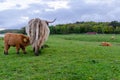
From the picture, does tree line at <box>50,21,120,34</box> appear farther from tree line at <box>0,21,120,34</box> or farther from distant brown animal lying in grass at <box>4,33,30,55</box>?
distant brown animal lying in grass at <box>4,33,30,55</box>

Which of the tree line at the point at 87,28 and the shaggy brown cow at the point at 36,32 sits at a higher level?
the shaggy brown cow at the point at 36,32

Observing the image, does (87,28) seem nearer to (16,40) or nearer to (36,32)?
(16,40)

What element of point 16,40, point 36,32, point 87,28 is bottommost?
point 87,28

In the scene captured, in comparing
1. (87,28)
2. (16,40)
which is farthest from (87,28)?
(16,40)

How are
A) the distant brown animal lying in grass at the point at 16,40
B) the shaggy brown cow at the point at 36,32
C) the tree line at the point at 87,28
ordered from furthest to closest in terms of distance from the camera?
the tree line at the point at 87,28 < the distant brown animal lying in grass at the point at 16,40 < the shaggy brown cow at the point at 36,32

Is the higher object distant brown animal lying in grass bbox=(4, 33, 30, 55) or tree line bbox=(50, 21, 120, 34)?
distant brown animal lying in grass bbox=(4, 33, 30, 55)

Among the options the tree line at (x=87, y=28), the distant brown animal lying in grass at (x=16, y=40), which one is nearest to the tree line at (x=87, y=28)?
the tree line at (x=87, y=28)

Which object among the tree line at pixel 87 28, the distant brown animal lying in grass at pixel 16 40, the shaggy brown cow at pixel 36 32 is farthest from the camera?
the tree line at pixel 87 28

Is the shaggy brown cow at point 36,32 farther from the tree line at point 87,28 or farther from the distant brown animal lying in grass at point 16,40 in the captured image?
the tree line at point 87,28

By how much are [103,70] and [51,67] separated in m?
1.78

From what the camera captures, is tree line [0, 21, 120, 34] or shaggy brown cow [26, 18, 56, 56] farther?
tree line [0, 21, 120, 34]

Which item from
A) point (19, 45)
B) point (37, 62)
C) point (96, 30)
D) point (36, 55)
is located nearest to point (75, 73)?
point (37, 62)

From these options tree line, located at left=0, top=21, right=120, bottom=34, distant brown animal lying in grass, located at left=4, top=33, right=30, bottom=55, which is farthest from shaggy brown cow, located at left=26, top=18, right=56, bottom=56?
tree line, located at left=0, top=21, right=120, bottom=34

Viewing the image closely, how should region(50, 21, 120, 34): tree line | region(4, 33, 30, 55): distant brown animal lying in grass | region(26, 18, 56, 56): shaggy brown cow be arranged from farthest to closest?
region(50, 21, 120, 34): tree line, region(4, 33, 30, 55): distant brown animal lying in grass, region(26, 18, 56, 56): shaggy brown cow
